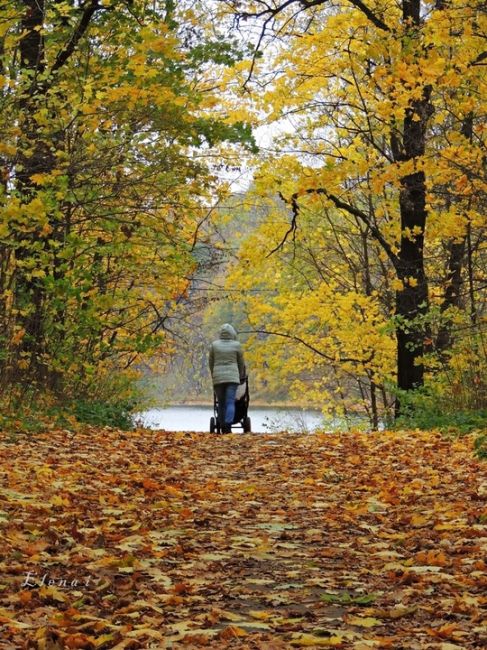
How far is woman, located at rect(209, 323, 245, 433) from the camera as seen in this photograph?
A: 13.2 metres

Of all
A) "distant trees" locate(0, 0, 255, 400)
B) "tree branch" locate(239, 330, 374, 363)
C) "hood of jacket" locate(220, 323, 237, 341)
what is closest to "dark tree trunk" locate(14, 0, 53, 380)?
"distant trees" locate(0, 0, 255, 400)

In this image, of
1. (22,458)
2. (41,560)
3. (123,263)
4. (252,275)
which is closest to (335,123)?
(252,275)

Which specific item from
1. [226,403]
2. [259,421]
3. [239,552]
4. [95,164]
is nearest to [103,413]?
[226,403]

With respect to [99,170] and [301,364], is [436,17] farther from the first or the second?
[301,364]

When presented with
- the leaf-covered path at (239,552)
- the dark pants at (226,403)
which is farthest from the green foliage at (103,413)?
the leaf-covered path at (239,552)

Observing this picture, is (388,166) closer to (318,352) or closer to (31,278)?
(31,278)

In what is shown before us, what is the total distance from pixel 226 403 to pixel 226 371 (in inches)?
22.5

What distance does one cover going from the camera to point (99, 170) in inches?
437

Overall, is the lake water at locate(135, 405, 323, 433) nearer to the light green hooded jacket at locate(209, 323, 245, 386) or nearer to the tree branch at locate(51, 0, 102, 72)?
the light green hooded jacket at locate(209, 323, 245, 386)

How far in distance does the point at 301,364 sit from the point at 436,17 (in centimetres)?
1235

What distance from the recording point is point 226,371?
43.2 feet

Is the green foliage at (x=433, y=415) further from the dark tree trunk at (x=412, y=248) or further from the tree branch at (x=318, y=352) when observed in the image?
the tree branch at (x=318, y=352)

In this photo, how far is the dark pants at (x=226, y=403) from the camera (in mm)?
13312

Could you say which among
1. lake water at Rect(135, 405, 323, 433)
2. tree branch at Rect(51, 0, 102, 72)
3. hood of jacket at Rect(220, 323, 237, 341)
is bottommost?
lake water at Rect(135, 405, 323, 433)
